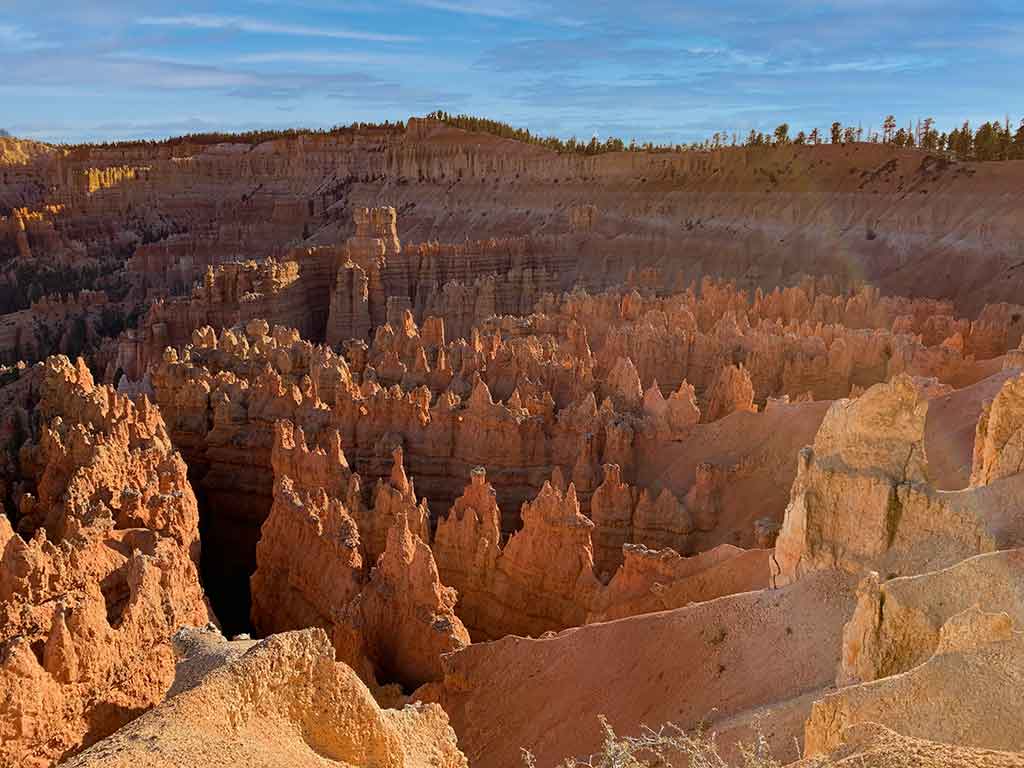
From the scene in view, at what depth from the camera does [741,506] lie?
519 inches

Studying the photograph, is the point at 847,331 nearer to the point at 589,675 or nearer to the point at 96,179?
the point at 589,675

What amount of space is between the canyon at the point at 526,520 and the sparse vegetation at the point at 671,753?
0.67 feet

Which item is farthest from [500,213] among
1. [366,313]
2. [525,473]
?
[525,473]

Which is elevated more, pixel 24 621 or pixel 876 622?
pixel 876 622

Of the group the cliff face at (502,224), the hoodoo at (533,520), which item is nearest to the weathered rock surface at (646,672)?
the hoodoo at (533,520)

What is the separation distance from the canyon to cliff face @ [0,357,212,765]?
39mm

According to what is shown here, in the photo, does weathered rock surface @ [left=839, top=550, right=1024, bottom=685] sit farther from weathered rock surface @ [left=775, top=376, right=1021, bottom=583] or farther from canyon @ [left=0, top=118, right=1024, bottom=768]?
weathered rock surface @ [left=775, top=376, right=1021, bottom=583]

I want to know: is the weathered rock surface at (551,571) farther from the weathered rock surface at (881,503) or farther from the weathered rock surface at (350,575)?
the weathered rock surface at (881,503)

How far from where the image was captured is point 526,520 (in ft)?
39.4

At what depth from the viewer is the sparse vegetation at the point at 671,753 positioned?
4262mm

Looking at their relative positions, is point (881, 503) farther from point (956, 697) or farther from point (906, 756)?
point (906, 756)

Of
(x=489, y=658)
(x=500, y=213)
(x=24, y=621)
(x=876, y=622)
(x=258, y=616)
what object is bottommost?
(x=258, y=616)

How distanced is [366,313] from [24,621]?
85.6ft

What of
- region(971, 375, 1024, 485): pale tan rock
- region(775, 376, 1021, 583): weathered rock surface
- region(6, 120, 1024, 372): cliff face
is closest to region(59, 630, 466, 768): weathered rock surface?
region(775, 376, 1021, 583): weathered rock surface
